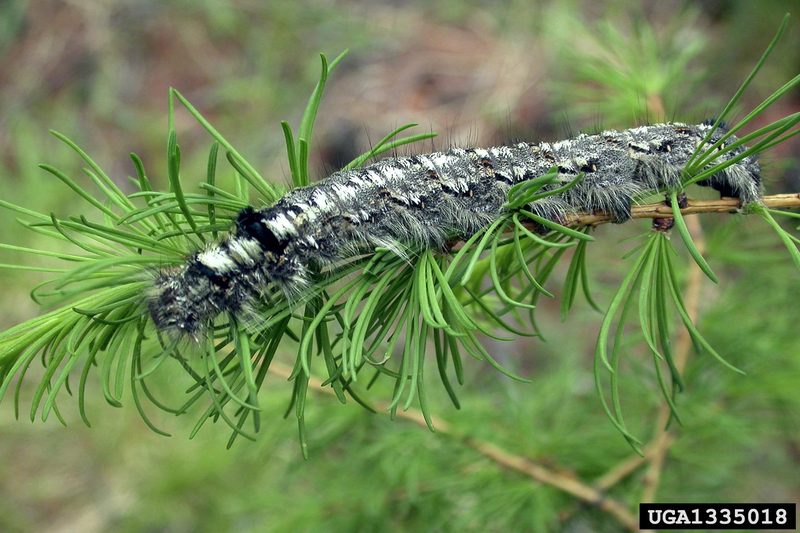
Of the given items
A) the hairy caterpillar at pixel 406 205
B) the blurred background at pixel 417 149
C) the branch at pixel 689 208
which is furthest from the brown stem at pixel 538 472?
the branch at pixel 689 208

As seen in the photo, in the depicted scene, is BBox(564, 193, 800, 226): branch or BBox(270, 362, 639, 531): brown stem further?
BBox(270, 362, 639, 531): brown stem

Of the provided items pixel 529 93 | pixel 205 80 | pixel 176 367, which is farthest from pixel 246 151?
pixel 176 367

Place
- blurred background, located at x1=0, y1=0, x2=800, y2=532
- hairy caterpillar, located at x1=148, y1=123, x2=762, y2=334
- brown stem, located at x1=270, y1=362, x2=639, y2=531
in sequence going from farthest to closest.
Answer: blurred background, located at x1=0, y1=0, x2=800, y2=532, brown stem, located at x1=270, y1=362, x2=639, y2=531, hairy caterpillar, located at x1=148, y1=123, x2=762, y2=334

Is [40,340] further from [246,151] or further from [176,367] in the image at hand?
[246,151]

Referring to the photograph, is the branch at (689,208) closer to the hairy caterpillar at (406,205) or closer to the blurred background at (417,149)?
the hairy caterpillar at (406,205)

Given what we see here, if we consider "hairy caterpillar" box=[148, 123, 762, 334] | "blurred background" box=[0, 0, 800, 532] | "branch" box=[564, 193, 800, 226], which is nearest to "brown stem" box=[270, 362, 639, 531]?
"blurred background" box=[0, 0, 800, 532]

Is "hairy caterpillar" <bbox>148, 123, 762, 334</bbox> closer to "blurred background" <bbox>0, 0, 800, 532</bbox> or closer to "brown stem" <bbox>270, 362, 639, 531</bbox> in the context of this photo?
"blurred background" <bbox>0, 0, 800, 532</bbox>

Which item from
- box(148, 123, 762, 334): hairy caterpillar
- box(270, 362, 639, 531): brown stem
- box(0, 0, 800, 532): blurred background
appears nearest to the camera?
box(148, 123, 762, 334): hairy caterpillar

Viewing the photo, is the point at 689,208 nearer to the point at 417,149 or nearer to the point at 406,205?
the point at 406,205
